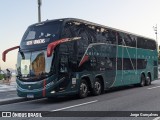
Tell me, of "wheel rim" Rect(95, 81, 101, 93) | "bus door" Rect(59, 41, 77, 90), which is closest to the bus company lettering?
"bus door" Rect(59, 41, 77, 90)

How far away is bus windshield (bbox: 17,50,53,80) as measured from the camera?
49.5 ft

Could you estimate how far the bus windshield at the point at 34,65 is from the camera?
15086 mm

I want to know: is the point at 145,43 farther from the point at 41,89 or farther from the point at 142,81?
the point at 41,89

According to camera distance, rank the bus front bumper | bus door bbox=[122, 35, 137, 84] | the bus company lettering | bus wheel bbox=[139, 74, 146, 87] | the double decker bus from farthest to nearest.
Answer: bus wheel bbox=[139, 74, 146, 87] → bus door bbox=[122, 35, 137, 84] → the bus company lettering → the double decker bus → the bus front bumper

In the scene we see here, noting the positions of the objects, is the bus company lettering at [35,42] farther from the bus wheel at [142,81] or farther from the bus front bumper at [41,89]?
the bus wheel at [142,81]

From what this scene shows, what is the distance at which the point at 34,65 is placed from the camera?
15422 mm

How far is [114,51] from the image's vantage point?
20312 millimetres

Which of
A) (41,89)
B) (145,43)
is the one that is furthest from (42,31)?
(145,43)

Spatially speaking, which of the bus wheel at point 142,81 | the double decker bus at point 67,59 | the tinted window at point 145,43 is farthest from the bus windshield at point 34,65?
the bus wheel at point 142,81

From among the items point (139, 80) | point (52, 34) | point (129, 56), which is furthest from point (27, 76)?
point (139, 80)

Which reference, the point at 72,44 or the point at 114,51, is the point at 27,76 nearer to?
the point at 72,44

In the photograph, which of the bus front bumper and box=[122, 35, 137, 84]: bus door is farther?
box=[122, 35, 137, 84]: bus door

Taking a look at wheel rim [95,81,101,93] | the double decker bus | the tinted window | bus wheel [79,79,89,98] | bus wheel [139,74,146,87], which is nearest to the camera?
the double decker bus

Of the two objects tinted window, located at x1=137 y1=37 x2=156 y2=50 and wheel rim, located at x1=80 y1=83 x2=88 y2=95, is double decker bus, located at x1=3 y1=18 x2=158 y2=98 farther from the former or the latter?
tinted window, located at x1=137 y1=37 x2=156 y2=50
